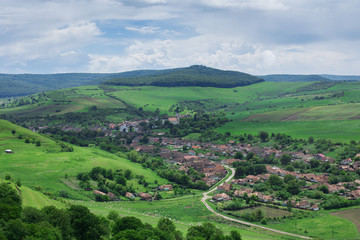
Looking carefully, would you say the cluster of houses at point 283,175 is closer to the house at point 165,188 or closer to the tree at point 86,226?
the house at point 165,188

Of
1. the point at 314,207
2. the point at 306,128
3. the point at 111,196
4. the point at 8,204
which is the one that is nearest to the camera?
the point at 8,204

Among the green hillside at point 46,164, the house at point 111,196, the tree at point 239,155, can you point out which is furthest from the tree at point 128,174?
the tree at point 239,155

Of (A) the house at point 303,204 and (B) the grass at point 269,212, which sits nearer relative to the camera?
(B) the grass at point 269,212

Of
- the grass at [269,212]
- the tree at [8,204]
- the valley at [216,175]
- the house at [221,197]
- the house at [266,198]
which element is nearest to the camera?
the tree at [8,204]

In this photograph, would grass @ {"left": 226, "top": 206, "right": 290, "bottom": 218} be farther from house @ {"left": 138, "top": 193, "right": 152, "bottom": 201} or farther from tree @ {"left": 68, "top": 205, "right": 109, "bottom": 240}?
tree @ {"left": 68, "top": 205, "right": 109, "bottom": 240}

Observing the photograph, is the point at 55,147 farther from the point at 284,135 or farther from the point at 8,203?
the point at 284,135

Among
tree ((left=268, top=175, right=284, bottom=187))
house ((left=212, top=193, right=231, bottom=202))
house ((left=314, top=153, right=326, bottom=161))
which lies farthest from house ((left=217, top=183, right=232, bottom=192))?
house ((left=314, top=153, right=326, bottom=161))

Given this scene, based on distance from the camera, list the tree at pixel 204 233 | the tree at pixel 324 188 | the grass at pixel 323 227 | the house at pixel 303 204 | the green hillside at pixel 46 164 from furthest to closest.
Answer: the tree at pixel 324 188 → the green hillside at pixel 46 164 → the house at pixel 303 204 → the grass at pixel 323 227 → the tree at pixel 204 233

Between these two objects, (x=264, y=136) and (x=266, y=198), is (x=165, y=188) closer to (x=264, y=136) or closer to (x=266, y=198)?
(x=266, y=198)

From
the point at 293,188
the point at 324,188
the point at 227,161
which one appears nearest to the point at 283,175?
the point at 293,188
